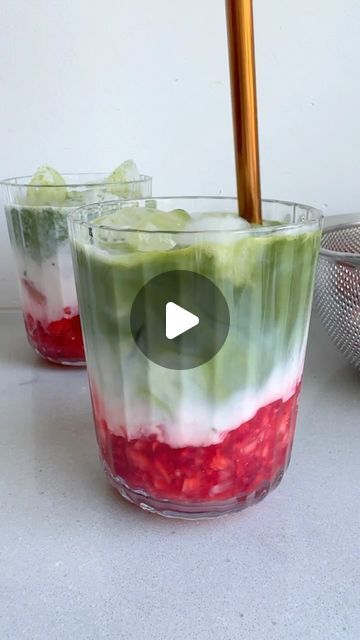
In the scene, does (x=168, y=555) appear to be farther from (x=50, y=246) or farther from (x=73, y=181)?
(x=73, y=181)

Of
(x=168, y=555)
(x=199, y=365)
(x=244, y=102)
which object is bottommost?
(x=168, y=555)

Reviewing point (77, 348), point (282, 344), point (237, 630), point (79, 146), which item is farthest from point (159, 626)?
point (79, 146)

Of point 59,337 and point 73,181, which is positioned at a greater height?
point 73,181

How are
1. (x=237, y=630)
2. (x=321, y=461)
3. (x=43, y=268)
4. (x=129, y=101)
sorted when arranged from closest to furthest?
(x=237, y=630) → (x=321, y=461) → (x=43, y=268) → (x=129, y=101)

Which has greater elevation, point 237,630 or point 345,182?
point 345,182

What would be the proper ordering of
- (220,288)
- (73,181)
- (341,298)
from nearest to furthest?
(220,288)
(341,298)
(73,181)

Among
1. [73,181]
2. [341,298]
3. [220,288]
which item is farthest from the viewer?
[73,181]

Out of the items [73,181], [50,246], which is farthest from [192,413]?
[73,181]

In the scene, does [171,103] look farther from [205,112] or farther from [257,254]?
[257,254]
